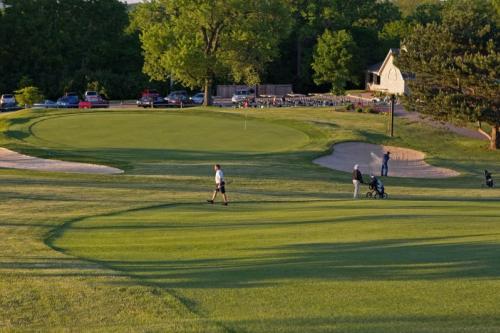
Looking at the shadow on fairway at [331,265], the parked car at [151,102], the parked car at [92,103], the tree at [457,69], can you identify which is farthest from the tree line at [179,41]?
the shadow on fairway at [331,265]

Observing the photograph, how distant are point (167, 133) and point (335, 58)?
162 feet

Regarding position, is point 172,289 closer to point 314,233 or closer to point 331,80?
point 314,233

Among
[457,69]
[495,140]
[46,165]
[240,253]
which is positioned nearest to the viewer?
[240,253]

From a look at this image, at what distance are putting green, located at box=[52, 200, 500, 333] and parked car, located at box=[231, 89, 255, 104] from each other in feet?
209

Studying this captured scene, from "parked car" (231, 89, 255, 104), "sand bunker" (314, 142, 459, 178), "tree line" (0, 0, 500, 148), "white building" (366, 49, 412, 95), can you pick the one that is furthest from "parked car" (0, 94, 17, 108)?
"white building" (366, 49, 412, 95)

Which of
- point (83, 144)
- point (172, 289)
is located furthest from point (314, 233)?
point (83, 144)

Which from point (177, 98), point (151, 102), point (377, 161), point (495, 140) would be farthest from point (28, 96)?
point (495, 140)

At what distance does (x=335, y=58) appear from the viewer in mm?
95625

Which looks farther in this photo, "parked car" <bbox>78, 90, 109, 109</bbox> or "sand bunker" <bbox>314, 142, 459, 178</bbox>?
"parked car" <bbox>78, 90, 109, 109</bbox>

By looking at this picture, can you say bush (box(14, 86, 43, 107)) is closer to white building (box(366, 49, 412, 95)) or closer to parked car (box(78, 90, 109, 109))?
parked car (box(78, 90, 109, 109))

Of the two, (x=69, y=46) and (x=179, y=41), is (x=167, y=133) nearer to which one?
(x=179, y=41)

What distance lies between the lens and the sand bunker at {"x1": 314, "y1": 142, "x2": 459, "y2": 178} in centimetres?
4381

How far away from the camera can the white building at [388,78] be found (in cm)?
9169

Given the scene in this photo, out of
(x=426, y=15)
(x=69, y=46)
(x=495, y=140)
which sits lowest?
(x=495, y=140)
